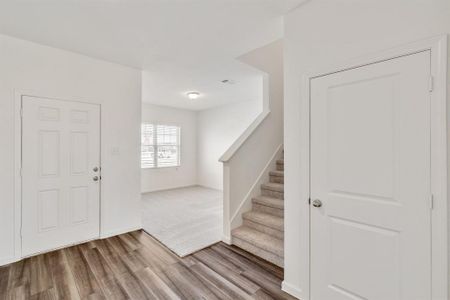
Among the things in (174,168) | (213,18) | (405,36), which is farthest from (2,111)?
(174,168)

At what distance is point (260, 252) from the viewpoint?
2.53m

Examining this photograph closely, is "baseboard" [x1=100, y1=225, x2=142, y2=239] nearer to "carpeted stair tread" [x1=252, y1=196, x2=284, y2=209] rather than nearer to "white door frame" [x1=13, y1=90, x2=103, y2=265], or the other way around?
"white door frame" [x1=13, y1=90, x2=103, y2=265]

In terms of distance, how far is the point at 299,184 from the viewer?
6.11 ft

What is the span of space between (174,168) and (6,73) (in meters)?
4.63

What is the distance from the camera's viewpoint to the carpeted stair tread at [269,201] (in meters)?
2.89

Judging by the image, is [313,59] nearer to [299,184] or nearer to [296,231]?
[299,184]

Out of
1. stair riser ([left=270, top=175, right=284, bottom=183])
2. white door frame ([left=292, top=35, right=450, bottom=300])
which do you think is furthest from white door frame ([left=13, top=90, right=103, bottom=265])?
white door frame ([left=292, top=35, right=450, bottom=300])

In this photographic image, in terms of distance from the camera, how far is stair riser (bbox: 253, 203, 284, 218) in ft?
9.46

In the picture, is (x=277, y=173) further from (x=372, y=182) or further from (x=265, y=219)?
(x=372, y=182)

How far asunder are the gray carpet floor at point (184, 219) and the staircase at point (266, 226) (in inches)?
17.8

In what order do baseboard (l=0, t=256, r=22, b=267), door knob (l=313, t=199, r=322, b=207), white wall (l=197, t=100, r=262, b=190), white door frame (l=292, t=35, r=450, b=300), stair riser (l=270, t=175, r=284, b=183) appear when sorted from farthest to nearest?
white wall (l=197, t=100, r=262, b=190) < stair riser (l=270, t=175, r=284, b=183) < baseboard (l=0, t=256, r=22, b=267) < door knob (l=313, t=199, r=322, b=207) < white door frame (l=292, t=35, r=450, b=300)

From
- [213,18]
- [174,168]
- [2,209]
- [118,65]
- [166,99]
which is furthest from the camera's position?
[174,168]

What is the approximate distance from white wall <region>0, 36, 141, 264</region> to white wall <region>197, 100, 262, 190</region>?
3.10m

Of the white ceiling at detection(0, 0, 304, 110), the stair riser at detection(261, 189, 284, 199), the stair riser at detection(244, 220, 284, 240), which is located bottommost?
the stair riser at detection(244, 220, 284, 240)
